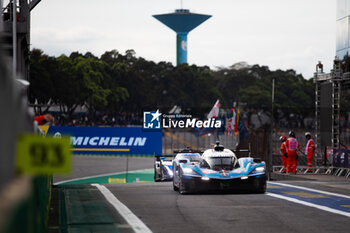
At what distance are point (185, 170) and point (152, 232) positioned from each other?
6796 mm

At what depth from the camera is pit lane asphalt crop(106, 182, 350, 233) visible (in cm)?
1048

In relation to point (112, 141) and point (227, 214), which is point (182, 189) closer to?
point (227, 214)

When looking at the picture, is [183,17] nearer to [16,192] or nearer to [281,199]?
[281,199]

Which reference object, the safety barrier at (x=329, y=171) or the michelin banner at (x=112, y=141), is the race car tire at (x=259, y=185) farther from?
the michelin banner at (x=112, y=141)

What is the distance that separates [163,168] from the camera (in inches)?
988

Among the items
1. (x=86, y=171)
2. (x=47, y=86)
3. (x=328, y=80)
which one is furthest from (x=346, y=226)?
(x=47, y=86)

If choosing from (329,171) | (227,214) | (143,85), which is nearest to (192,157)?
(227,214)

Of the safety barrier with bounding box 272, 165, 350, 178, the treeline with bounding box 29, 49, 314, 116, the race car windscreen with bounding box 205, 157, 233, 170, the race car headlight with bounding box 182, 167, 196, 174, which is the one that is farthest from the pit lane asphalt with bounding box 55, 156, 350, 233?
the treeline with bounding box 29, 49, 314, 116

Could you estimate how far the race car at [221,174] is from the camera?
16.3 meters

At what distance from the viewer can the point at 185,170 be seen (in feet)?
55.1

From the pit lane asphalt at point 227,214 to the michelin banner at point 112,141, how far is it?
1298cm

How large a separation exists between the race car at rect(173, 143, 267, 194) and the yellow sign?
42.2 ft

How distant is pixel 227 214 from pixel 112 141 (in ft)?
58.4

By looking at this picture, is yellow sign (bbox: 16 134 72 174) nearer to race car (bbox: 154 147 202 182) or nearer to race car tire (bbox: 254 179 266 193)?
race car tire (bbox: 254 179 266 193)
